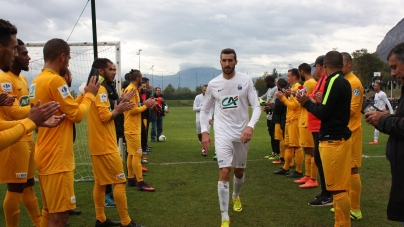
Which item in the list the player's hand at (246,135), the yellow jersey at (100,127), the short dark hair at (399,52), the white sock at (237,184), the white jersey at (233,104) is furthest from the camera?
the white sock at (237,184)

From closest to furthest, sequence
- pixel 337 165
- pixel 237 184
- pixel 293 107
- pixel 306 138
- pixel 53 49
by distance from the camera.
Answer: pixel 53 49 → pixel 337 165 → pixel 237 184 → pixel 306 138 → pixel 293 107

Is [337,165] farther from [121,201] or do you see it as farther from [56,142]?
[56,142]

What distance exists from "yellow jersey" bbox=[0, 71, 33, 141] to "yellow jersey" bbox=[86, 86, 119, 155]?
799mm

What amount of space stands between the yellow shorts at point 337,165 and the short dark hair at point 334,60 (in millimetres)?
1008

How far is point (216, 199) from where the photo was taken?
667 centimetres

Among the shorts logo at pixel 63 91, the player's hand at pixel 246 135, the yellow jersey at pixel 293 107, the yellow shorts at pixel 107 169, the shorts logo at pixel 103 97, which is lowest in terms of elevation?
the yellow shorts at pixel 107 169

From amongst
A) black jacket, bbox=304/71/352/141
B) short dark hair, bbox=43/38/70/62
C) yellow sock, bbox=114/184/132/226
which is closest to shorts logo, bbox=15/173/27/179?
yellow sock, bbox=114/184/132/226

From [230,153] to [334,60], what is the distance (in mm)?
1963

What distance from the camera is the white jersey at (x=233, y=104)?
545 centimetres

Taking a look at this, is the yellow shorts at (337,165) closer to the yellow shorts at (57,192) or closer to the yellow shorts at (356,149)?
the yellow shorts at (356,149)

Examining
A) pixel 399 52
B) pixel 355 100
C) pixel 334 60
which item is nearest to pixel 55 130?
pixel 399 52

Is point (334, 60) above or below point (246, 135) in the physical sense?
above

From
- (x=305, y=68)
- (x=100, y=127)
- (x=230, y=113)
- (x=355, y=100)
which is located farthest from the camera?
(x=305, y=68)

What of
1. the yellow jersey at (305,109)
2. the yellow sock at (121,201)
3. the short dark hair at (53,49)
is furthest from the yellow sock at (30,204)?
the yellow jersey at (305,109)
